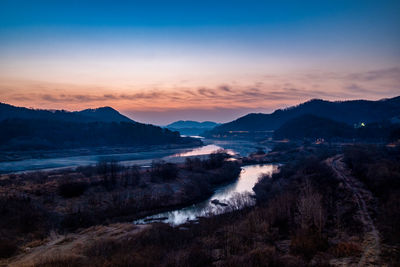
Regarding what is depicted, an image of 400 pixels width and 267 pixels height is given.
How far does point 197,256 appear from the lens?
11.6 meters

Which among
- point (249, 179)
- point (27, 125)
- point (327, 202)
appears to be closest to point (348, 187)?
point (327, 202)

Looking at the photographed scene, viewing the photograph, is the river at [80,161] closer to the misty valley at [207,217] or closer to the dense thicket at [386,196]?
the misty valley at [207,217]

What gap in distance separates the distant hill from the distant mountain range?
56.6 m

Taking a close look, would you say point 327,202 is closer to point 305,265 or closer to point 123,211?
point 305,265

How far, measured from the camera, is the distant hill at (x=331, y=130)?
110 metres

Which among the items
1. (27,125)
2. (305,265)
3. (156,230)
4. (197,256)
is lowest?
(156,230)

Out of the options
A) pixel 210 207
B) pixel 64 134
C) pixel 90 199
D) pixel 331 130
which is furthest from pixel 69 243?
pixel 331 130

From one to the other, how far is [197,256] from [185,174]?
133 ft

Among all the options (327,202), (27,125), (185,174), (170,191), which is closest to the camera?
(327,202)

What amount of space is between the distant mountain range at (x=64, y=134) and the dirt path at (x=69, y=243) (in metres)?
96.4

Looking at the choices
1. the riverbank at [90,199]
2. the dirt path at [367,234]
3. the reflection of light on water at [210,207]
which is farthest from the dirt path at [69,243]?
the dirt path at [367,234]

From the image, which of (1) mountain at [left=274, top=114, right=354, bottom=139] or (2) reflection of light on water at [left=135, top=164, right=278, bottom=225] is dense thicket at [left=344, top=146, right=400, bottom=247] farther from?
(1) mountain at [left=274, top=114, right=354, bottom=139]

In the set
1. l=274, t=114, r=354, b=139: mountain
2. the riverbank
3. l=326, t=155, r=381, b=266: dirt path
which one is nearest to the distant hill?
l=274, t=114, r=354, b=139: mountain

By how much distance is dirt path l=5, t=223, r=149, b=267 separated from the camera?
45.9 ft
